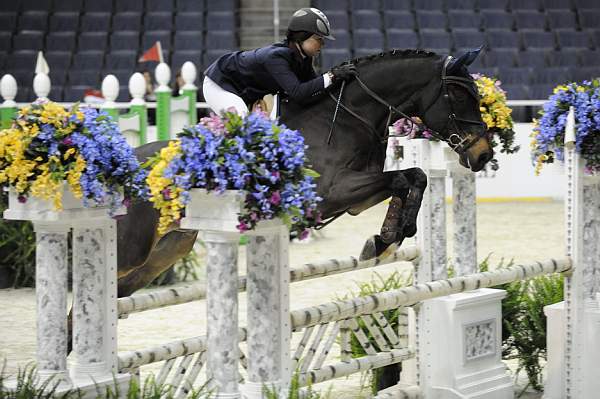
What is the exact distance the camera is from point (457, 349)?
4.11 meters

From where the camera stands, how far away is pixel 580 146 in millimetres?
4312

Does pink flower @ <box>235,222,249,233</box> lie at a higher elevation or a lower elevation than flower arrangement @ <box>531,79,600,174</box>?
lower

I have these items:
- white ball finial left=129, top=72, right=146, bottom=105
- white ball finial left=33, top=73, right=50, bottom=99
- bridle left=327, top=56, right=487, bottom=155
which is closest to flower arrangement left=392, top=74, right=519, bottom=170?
bridle left=327, top=56, right=487, bottom=155

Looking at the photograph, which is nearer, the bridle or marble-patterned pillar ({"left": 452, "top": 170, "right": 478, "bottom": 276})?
the bridle

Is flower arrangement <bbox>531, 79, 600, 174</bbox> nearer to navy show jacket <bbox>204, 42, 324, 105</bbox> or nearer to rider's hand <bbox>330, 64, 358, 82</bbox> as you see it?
rider's hand <bbox>330, 64, 358, 82</bbox>

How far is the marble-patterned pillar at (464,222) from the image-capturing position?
14.3ft

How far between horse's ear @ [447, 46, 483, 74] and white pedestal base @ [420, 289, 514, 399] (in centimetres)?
89

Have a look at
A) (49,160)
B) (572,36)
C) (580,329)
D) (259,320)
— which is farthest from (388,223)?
(572,36)

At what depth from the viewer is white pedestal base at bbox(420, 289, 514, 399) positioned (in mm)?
4105

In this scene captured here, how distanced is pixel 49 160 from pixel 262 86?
5.71 ft

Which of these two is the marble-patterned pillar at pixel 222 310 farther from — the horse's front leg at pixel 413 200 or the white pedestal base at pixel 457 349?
the white pedestal base at pixel 457 349

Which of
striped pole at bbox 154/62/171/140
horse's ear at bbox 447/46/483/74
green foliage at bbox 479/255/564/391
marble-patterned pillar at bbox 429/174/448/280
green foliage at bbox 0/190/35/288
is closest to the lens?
marble-patterned pillar at bbox 429/174/448/280

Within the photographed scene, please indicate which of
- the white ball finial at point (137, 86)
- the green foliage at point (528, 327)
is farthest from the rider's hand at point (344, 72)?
the white ball finial at point (137, 86)

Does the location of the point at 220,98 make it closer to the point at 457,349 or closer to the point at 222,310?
the point at 457,349
